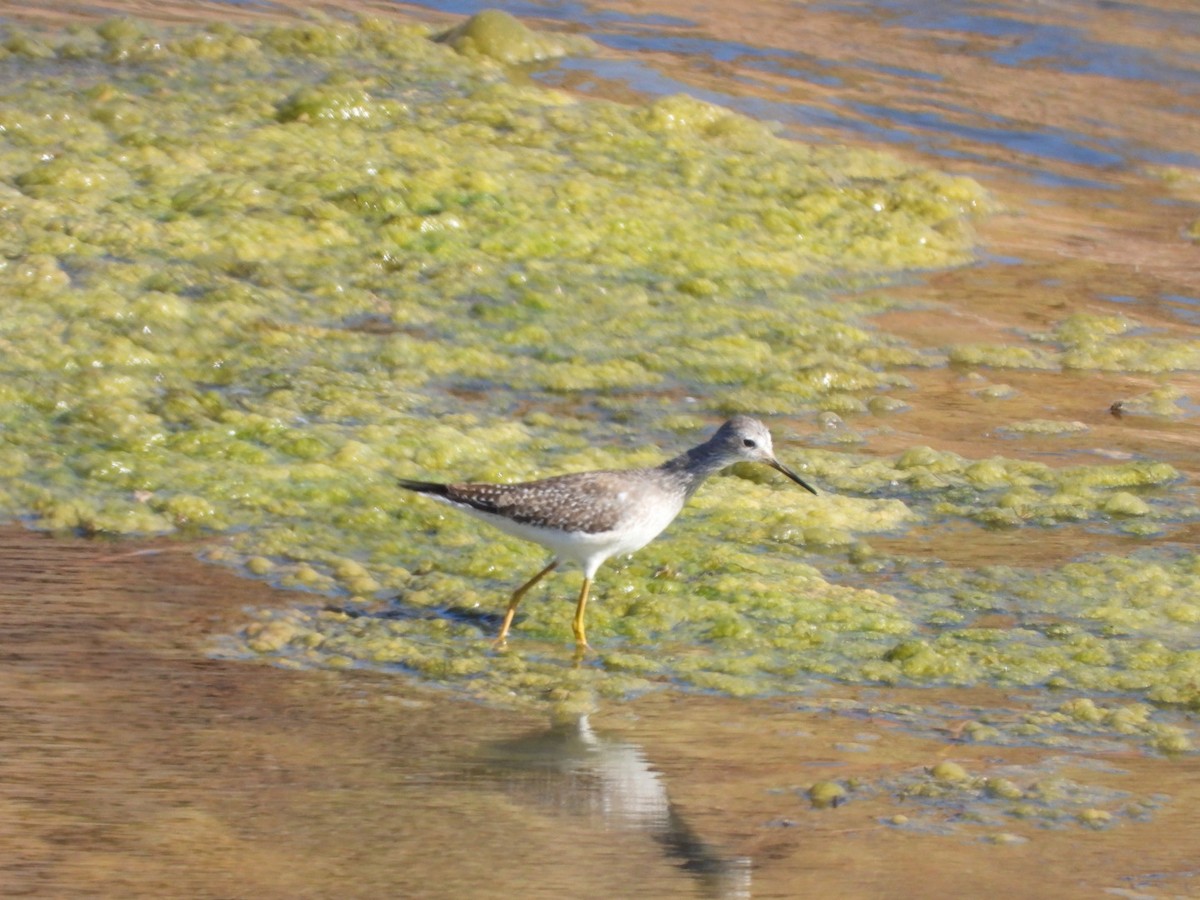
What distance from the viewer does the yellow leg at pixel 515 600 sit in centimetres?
506

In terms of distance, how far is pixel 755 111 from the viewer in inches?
413

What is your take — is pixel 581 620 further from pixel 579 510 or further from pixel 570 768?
pixel 570 768

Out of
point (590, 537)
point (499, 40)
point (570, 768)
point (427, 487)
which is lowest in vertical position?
point (570, 768)

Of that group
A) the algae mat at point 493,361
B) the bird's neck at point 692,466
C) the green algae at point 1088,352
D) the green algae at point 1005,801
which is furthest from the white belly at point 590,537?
the green algae at point 1088,352

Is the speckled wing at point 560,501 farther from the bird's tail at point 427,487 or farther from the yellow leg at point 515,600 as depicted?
the yellow leg at point 515,600

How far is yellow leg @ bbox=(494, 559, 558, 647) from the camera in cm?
506

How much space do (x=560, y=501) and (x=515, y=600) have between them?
33 cm

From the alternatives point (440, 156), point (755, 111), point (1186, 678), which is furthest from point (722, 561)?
point (755, 111)

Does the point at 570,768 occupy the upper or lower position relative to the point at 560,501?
lower

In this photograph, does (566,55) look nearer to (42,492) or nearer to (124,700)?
(42,492)

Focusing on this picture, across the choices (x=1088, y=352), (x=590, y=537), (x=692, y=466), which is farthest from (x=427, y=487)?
(x=1088, y=352)

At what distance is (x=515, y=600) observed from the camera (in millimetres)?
5184

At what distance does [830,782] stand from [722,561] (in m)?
1.47

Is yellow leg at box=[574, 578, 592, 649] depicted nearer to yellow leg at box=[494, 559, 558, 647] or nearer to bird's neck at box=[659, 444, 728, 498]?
yellow leg at box=[494, 559, 558, 647]
